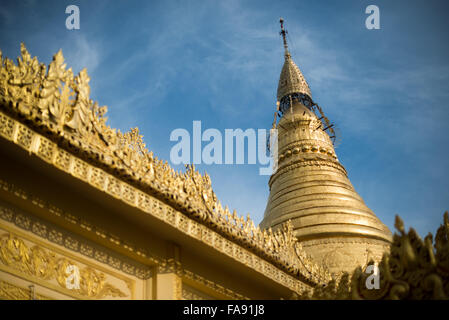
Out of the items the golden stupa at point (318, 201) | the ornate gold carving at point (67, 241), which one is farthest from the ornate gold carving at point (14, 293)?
the golden stupa at point (318, 201)

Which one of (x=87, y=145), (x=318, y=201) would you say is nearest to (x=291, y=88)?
(x=318, y=201)

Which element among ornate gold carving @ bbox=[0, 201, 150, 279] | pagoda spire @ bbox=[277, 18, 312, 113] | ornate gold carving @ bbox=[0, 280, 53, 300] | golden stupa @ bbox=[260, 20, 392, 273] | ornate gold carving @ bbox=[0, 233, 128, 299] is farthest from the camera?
pagoda spire @ bbox=[277, 18, 312, 113]

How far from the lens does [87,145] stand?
6133 mm

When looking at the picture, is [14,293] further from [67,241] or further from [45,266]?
[67,241]

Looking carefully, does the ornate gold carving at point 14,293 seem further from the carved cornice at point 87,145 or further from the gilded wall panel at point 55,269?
the carved cornice at point 87,145

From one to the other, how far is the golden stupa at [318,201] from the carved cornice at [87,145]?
566 centimetres

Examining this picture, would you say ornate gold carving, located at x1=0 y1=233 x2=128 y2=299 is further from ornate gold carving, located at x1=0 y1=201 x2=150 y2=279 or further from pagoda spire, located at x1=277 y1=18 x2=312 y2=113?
pagoda spire, located at x1=277 y1=18 x2=312 y2=113

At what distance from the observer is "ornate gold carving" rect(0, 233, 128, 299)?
5648 mm

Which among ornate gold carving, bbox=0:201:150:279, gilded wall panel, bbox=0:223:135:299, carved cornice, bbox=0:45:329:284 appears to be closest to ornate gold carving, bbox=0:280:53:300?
gilded wall panel, bbox=0:223:135:299

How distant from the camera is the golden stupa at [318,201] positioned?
13.7 m

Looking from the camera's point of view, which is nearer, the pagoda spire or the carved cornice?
the carved cornice

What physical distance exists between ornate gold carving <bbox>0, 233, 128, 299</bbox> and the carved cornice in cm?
95

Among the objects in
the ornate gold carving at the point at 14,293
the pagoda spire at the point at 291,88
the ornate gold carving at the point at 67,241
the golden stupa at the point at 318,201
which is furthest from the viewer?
the pagoda spire at the point at 291,88
